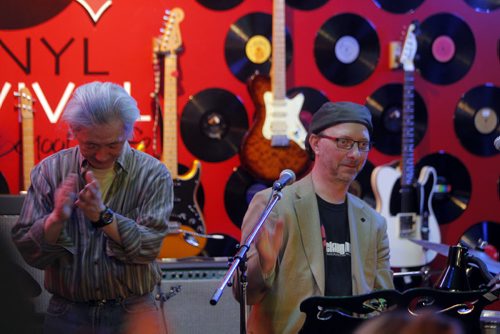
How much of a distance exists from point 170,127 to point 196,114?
0.89 feet

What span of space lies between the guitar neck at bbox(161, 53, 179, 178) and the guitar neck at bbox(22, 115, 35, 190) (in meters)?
0.94

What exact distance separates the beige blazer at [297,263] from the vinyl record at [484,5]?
340cm

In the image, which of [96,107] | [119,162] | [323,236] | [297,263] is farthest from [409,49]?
[96,107]

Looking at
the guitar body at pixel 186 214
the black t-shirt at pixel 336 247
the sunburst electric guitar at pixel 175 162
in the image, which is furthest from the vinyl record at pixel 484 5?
the black t-shirt at pixel 336 247

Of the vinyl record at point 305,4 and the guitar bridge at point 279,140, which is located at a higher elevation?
the vinyl record at point 305,4

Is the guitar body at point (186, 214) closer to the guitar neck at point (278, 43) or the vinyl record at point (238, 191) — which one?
the vinyl record at point (238, 191)

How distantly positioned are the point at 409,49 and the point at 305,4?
0.89 metres

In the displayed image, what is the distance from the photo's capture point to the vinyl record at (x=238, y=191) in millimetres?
5875

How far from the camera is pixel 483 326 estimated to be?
366cm

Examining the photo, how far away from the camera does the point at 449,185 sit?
6.27 metres

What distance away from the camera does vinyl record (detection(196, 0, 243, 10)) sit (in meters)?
5.84

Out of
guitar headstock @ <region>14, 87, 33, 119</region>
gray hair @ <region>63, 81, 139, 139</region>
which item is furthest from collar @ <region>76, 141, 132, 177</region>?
guitar headstock @ <region>14, 87, 33, 119</region>

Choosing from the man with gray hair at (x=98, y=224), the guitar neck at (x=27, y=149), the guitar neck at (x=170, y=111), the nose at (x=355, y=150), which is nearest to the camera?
the man with gray hair at (x=98, y=224)

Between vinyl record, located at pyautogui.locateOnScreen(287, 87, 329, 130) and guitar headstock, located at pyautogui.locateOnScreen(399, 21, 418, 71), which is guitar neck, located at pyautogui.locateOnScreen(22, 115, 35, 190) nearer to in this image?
vinyl record, located at pyautogui.locateOnScreen(287, 87, 329, 130)
